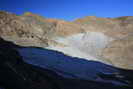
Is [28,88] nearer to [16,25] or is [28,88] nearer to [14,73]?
[14,73]

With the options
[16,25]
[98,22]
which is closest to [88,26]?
[98,22]

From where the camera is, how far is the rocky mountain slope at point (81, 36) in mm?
19594

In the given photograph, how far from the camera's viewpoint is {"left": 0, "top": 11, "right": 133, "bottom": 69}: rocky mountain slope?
1959cm

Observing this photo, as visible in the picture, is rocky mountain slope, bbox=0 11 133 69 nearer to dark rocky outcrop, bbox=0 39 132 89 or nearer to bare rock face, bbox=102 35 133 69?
bare rock face, bbox=102 35 133 69

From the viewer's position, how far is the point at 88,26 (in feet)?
104

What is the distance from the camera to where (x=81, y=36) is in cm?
2762

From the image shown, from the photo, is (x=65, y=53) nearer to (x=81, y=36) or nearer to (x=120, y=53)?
(x=120, y=53)

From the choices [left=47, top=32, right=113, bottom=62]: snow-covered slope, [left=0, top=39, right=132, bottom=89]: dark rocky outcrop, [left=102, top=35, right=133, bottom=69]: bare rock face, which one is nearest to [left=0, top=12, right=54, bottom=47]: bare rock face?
[left=47, top=32, right=113, bottom=62]: snow-covered slope

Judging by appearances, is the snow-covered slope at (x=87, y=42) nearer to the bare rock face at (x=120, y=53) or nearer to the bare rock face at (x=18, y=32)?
the bare rock face at (x=120, y=53)

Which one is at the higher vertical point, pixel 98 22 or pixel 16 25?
pixel 98 22

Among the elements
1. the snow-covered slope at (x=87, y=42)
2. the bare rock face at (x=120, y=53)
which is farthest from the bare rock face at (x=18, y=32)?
the bare rock face at (x=120, y=53)

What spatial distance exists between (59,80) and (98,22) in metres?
26.2

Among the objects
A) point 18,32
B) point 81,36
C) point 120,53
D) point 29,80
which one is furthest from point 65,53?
point 29,80

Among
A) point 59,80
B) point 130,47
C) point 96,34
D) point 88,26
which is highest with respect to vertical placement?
point 88,26
